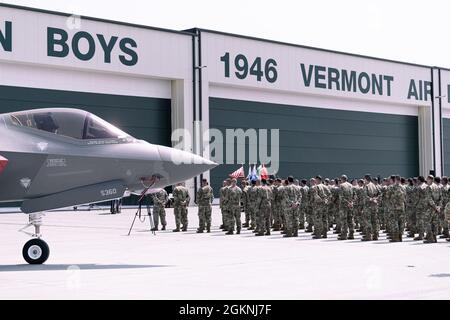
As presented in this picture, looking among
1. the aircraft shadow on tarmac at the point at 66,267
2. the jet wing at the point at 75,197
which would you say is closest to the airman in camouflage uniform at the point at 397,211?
the aircraft shadow on tarmac at the point at 66,267

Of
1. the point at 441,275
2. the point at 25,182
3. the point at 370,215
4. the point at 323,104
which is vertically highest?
the point at 323,104

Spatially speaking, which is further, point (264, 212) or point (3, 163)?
point (264, 212)

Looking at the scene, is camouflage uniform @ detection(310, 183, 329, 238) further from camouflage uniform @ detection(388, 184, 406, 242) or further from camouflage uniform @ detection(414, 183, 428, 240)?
camouflage uniform @ detection(414, 183, 428, 240)

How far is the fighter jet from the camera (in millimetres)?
13422

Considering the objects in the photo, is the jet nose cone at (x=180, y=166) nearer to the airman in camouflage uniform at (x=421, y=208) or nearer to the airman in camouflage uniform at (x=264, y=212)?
the airman in camouflage uniform at (x=421, y=208)

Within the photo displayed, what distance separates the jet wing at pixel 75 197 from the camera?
13430 mm

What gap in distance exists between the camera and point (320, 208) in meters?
21.2

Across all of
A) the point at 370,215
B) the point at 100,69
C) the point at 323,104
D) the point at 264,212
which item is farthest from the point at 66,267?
the point at 323,104

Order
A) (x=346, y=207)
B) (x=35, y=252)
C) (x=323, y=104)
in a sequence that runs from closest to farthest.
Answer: (x=35, y=252)
(x=346, y=207)
(x=323, y=104)

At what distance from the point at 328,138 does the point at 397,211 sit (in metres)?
36.0

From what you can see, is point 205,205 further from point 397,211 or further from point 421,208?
point 421,208

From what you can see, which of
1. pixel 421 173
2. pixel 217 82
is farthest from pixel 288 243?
pixel 421 173

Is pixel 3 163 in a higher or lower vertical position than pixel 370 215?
higher

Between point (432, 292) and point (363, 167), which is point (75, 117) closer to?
point (432, 292)
